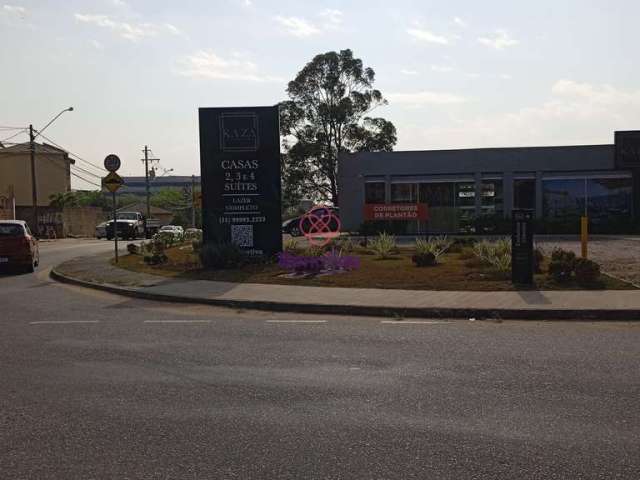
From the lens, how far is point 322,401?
5953 mm

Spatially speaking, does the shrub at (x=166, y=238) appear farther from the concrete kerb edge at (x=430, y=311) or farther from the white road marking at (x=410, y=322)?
the white road marking at (x=410, y=322)

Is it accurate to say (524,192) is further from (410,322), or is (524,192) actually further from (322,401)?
(322,401)

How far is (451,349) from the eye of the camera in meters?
8.16

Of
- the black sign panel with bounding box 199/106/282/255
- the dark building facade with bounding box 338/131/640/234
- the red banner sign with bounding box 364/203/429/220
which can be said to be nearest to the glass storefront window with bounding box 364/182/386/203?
the dark building facade with bounding box 338/131/640/234

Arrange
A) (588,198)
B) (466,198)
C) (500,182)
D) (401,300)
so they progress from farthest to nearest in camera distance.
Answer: (466,198)
(500,182)
(588,198)
(401,300)

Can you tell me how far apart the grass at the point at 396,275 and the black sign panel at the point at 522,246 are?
29 cm

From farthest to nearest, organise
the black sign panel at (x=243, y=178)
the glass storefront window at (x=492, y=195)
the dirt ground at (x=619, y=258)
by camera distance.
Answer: the glass storefront window at (x=492, y=195) → the black sign panel at (x=243, y=178) → the dirt ground at (x=619, y=258)

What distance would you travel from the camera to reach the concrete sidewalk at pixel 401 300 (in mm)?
10664

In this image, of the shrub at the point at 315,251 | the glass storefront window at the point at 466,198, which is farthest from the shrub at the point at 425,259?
the glass storefront window at the point at 466,198

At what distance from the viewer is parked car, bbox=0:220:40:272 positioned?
1988 cm

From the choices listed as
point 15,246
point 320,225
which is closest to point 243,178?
point 320,225

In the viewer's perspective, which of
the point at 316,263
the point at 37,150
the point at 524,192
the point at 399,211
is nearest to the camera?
the point at 316,263

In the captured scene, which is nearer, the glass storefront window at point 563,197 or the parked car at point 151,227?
the glass storefront window at point 563,197

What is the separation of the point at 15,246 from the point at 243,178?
7.02 metres
